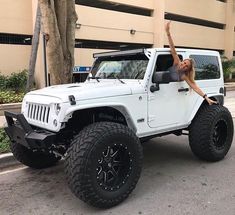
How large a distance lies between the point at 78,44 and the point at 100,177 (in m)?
15.9

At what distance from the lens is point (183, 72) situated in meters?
5.36

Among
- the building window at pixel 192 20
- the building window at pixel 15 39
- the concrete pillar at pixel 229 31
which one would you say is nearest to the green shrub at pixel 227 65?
the building window at pixel 192 20

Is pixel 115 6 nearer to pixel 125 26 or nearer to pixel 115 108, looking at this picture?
pixel 125 26

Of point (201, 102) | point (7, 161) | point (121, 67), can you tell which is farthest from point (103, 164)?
point (7, 161)

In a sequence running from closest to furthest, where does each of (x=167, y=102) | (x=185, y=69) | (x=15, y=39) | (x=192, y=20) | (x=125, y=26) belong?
1. (x=167, y=102)
2. (x=185, y=69)
3. (x=15, y=39)
4. (x=125, y=26)
5. (x=192, y=20)

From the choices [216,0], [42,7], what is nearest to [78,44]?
[42,7]

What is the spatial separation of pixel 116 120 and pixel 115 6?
19.1m

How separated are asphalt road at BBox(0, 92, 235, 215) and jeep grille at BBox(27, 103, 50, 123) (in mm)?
1012

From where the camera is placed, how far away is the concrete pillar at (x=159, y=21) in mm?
24275

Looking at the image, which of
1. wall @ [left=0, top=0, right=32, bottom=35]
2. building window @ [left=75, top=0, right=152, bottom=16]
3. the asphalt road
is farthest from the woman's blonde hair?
building window @ [left=75, top=0, right=152, bottom=16]

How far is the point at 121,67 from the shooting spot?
5.53 metres

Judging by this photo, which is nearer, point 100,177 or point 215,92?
point 100,177

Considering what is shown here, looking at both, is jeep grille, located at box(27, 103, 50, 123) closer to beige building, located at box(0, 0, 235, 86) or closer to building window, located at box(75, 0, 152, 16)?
beige building, located at box(0, 0, 235, 86)

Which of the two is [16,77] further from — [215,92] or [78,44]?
[215,92]
